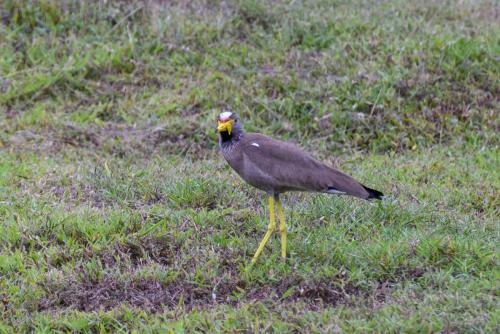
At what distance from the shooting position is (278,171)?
5.82m

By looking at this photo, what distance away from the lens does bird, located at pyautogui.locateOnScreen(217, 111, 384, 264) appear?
5820mm

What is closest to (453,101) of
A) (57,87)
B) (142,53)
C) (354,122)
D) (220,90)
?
(354,122)

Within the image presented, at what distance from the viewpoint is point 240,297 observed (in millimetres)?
5426

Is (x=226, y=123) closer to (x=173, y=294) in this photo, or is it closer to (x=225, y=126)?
(x=225, y=126)

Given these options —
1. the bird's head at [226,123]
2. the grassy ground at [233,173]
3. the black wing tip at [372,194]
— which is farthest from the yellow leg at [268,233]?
the black wing tip at [372,194]

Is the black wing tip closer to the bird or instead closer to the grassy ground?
the bird

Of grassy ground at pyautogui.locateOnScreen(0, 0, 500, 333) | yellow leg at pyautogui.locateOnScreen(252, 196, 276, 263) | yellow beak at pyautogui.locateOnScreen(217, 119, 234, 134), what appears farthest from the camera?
yellow beak at pyautogui.locateOnScreen(217, 119, 234, 134)

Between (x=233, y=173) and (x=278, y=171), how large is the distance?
1854mm

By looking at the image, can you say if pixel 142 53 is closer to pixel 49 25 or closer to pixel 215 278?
pixel 49 25

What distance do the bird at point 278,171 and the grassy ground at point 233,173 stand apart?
36cm

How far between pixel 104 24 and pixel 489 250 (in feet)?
18.9

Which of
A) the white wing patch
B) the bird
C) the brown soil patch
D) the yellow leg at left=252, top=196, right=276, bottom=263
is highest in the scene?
the bird

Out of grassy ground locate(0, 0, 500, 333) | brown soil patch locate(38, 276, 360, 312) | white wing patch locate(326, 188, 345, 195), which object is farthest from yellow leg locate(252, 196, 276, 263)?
white wing patch locate(326, 188, 345, 195)

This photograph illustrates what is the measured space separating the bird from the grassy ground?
0.36 metres
